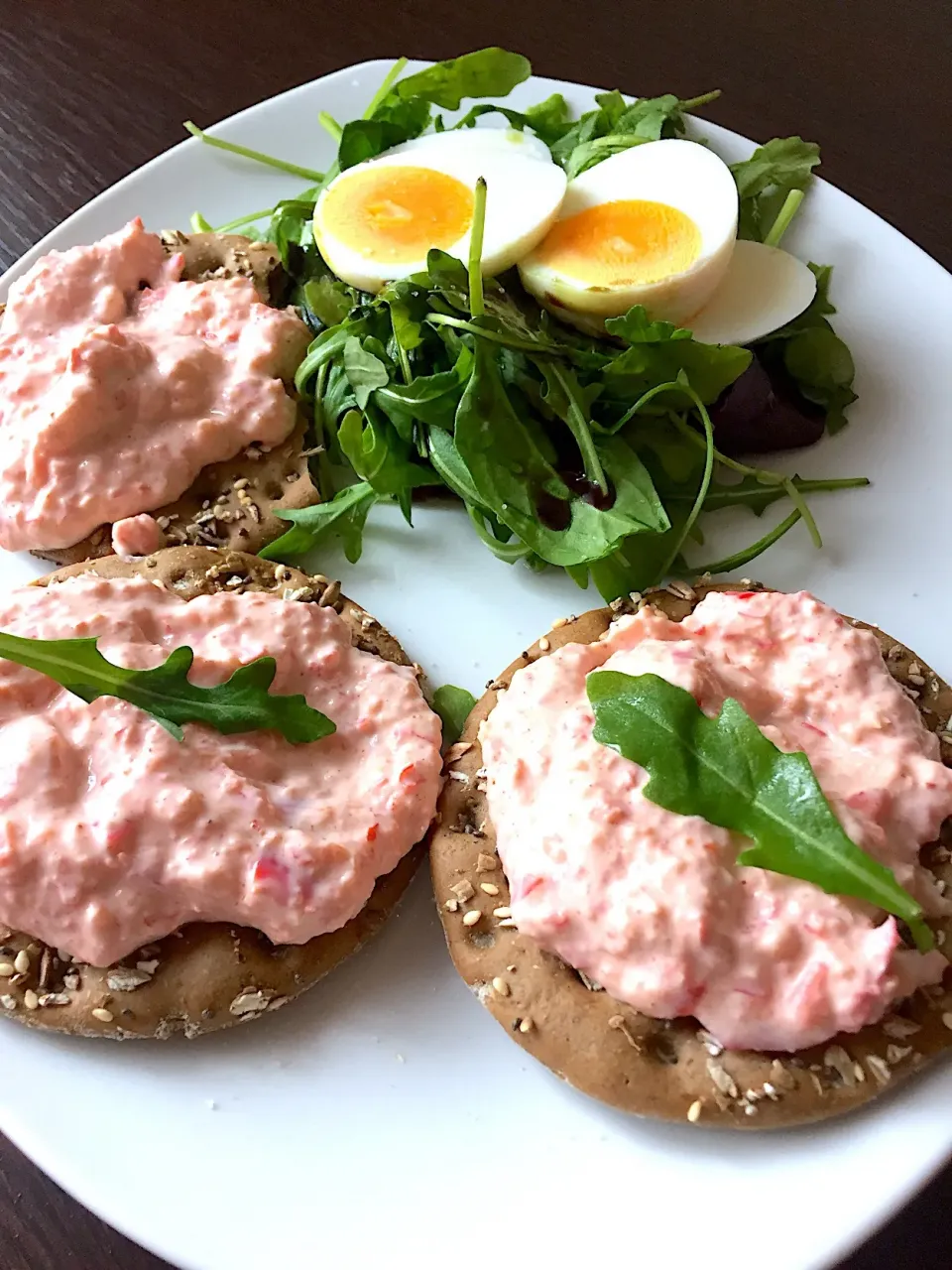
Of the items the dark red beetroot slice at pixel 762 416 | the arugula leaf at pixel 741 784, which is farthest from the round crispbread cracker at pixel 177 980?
the dark red beetroot slice at pixel 762 416

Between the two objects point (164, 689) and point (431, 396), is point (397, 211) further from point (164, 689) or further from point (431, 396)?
point (164, 689)

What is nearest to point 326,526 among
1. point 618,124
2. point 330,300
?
point 330,300

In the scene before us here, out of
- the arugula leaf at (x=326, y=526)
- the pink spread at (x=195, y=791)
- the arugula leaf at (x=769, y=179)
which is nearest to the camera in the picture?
the pink spread at (x=195, y=791)

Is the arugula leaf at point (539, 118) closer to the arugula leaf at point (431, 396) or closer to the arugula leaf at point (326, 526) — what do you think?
the arugula leaf at point (431, 396)

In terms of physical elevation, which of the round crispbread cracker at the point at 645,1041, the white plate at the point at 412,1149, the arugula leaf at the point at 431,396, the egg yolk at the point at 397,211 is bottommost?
the white plate at the point at 412,1149

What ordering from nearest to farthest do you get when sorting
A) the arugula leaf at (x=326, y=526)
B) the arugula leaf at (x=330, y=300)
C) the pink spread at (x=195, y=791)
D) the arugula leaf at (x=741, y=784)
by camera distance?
the arugula leaf at (x=741, y=784) → the pink spread at (x=195, y=791) → the arugula leaf at (x=326, y=526) → the arugula leaf at (x=330, y=300)

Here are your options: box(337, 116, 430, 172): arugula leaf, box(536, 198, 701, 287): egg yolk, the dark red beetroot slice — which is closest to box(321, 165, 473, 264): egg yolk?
box(337, 116, 430, 172): arugula leaf

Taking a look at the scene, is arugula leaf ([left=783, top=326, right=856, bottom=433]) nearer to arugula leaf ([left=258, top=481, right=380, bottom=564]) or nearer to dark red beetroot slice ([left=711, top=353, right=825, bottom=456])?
dark red beetroot slice ([left=711, top=353, right=825, bottom=456])
